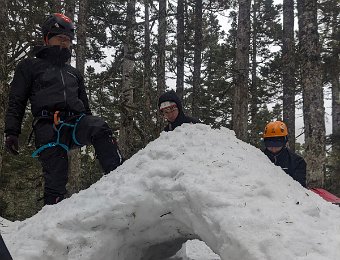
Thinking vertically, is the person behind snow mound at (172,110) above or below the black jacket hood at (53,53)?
below

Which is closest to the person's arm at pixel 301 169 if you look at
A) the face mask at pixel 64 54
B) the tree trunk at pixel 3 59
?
the face mask at pixel 64 54

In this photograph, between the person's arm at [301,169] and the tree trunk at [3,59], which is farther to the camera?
the person's arm at [301,169]

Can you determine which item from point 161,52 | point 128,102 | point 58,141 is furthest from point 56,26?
point 161,52

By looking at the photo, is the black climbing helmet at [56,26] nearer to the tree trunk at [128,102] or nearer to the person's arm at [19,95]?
the person's arm at [19,95]

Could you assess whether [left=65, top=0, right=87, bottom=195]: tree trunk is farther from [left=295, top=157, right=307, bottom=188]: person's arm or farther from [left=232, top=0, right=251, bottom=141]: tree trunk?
[left=295, top=157, right=307, bottom=188]: person's arm

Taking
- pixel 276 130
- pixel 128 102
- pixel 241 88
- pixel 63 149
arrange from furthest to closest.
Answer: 1. pixel 128 102
2. pixel 241 88
3. pixel 276 130
4. pixel 63 149

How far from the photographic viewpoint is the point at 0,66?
17.7 ft

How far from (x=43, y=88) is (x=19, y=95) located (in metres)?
0.25

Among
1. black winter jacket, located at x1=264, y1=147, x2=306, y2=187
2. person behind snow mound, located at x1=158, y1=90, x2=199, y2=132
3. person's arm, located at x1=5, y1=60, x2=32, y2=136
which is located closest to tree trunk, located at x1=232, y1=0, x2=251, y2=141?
black winter jacket, located at x1=264, y1=147, x2=306, y2=187

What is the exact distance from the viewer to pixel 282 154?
237 inches

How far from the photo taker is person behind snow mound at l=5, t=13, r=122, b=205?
3596mm

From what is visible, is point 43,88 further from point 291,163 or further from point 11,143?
point 291,163

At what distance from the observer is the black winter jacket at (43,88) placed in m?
3.77

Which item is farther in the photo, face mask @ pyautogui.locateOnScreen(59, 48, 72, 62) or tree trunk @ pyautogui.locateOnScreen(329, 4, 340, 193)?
tree trunk @ pyautogui.locateOnScreen(329, 4, 340, 193)
